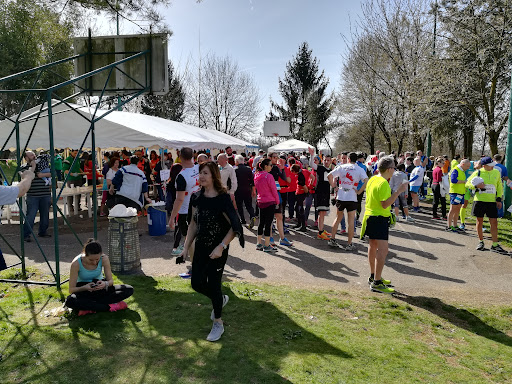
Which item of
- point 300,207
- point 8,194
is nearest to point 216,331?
point 8,194

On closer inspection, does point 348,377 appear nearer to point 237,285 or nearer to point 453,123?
point 237,285

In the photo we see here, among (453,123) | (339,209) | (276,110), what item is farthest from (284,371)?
(276,110)

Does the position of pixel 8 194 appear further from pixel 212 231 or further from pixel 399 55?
pixel 399 55

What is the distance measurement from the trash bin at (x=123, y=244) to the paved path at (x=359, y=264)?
0.39 m

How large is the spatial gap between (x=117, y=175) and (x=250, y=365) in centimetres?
479

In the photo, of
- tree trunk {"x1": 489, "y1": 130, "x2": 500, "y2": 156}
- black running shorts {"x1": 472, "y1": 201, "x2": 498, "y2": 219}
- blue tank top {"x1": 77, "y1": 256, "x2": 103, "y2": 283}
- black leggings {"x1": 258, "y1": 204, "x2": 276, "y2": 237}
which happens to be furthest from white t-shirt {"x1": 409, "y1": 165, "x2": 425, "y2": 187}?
blue tank top {"x1": 77, "y1": 256, "x2": 103, "y2": 283}

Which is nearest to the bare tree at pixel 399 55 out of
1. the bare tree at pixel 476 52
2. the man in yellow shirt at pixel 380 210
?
the bare tree at pixel 476 52

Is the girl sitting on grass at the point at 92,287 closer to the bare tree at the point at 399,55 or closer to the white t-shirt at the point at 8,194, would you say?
the white t-shirt at the point at 8,194

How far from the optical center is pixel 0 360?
354 centimetres

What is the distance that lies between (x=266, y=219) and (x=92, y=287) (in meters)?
3.96

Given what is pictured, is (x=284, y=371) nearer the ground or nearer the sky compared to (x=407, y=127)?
nearer the ground

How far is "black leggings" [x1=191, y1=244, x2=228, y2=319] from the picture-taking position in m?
3.94

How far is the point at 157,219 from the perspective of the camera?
361 inches

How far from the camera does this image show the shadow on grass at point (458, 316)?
445cm
